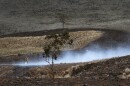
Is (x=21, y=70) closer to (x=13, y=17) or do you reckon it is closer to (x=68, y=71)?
(x=68, y=71)

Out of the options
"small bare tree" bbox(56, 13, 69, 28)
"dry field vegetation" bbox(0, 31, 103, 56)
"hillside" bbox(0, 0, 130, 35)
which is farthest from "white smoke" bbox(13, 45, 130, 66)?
"small bare tree" bbox(56, 13, 69, 28)

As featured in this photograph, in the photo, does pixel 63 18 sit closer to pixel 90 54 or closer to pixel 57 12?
pixel 57 12

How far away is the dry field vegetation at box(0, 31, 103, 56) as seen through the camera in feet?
203

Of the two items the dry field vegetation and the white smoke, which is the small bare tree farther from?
the white smoke

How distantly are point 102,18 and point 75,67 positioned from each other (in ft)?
162

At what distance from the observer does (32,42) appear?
6669 centimetres

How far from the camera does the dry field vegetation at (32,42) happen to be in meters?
61.8

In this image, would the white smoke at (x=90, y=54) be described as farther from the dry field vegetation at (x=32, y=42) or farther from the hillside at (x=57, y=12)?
the hillside at (x=57, y=12)

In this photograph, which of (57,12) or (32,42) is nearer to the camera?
(32,42)

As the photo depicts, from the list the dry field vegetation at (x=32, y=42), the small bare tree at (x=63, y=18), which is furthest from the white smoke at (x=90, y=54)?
the small bare tree at (x=63, y=18)

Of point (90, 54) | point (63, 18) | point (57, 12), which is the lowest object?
point (57, 12)

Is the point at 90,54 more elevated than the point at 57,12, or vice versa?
the point at 90,54

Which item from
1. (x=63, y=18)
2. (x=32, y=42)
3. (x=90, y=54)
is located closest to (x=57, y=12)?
(x=63, y=18)

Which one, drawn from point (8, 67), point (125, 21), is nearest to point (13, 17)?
point (125, 21)
